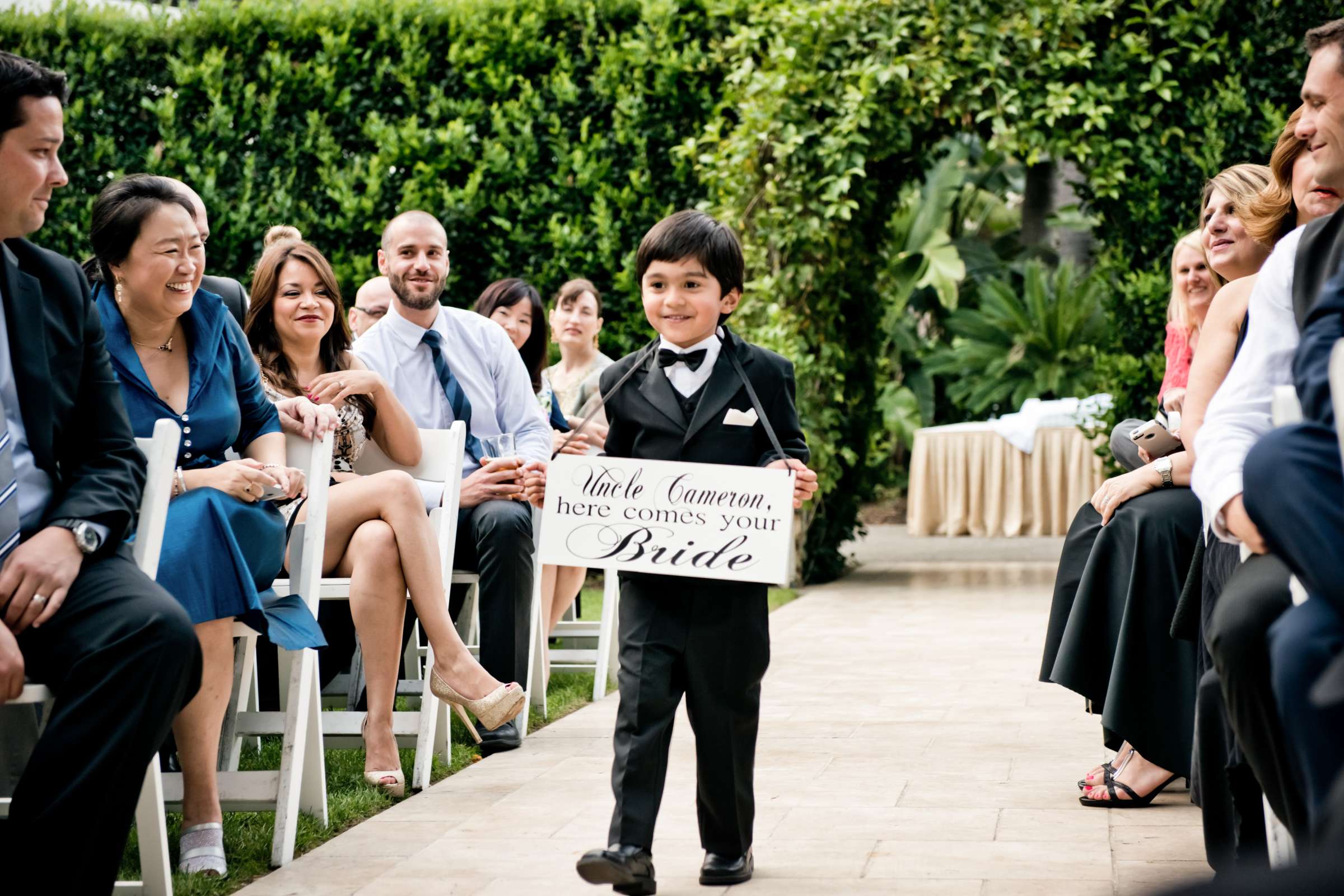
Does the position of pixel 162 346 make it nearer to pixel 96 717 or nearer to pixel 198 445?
pixel 198 445

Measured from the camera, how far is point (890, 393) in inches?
664

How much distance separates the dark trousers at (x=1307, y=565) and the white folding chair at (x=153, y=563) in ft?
7.04

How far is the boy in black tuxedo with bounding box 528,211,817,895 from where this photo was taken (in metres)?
3.21

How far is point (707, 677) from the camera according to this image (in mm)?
3275

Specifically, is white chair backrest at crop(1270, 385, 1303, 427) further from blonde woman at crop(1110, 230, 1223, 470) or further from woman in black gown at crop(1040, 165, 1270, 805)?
blonde woman at crop(1110, 230, 1223, 470)

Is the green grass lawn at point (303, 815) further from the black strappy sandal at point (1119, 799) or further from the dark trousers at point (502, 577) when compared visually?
the black strappy sandal at point (1119, 799)

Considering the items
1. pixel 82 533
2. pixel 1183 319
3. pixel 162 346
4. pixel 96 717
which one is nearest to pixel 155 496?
pixel 82 533

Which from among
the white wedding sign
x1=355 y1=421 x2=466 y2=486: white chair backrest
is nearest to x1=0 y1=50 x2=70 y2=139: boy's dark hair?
the white wedding sign

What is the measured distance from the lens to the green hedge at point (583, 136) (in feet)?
28.8

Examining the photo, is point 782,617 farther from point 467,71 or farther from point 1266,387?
point 1266,387

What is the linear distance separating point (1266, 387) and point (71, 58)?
8986 mm

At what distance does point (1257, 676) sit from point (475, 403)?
3.66 m

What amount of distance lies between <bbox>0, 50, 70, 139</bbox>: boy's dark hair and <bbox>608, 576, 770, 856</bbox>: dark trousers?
1.64 metres

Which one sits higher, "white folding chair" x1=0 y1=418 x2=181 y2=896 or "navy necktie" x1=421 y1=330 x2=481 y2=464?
"navy necktie" x1=421 y1=330 x2=481 y2=464
